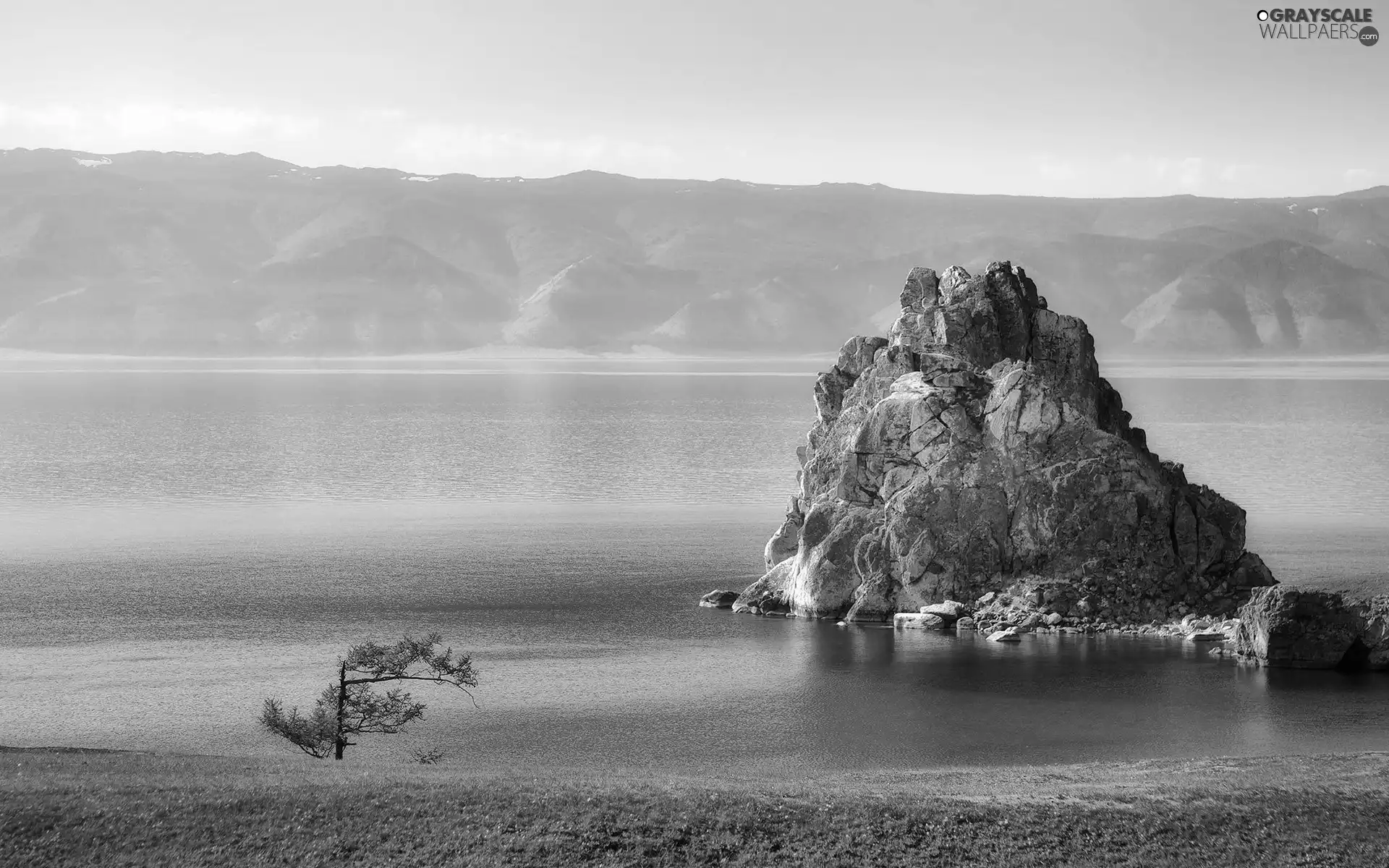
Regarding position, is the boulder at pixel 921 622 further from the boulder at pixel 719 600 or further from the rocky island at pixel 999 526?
the boulder at pixel 719 600

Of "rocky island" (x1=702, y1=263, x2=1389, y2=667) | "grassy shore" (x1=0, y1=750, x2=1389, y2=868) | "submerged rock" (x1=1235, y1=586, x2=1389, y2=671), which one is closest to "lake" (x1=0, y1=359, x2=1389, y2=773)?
"submerged rock" (x1=1235, y1=586, x2=1389, y2=671)

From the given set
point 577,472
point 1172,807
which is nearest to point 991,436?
point 1172,807

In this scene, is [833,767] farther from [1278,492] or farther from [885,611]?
[1278,492]

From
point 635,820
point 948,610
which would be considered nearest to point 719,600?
point 948,610

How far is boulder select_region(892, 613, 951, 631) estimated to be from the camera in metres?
83.2

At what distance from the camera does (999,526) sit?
8494 centimetres

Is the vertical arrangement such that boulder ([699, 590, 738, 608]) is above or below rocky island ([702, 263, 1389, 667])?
below

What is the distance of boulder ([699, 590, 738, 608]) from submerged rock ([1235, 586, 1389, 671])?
98.3ft

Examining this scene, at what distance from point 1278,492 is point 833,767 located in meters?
106

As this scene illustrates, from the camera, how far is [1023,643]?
79.4 m

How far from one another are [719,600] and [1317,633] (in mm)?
33570

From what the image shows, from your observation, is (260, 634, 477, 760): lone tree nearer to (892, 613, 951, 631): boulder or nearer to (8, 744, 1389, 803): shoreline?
(8, 744, 1389, 803): shoreline

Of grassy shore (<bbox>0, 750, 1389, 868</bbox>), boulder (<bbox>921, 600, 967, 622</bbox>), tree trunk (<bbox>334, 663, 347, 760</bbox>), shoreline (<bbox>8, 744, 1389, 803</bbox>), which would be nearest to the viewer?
grassy shore (<bbox>0, 750, 1389, 868</bbox>)

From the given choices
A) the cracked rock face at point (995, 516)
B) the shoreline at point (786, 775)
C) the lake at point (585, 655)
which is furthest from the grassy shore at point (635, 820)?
the cracked rock face at point (995, 516)
